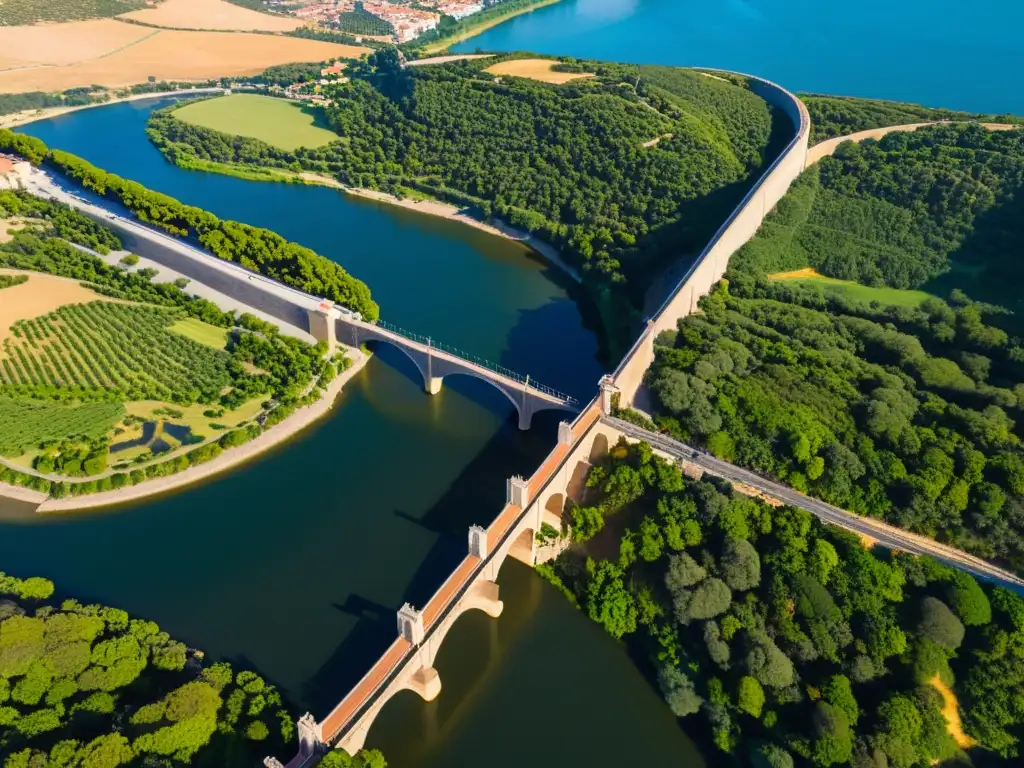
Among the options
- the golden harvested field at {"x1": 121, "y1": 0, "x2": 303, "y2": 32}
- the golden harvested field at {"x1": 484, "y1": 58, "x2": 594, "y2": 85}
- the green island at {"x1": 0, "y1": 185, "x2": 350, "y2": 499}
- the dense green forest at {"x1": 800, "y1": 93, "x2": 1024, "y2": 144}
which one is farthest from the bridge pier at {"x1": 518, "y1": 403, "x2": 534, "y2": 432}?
the golden harvested field at {"x1": 121, "y1": 0, "x2": 303, "y2": 32}

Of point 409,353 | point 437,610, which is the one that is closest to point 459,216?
point 409,353

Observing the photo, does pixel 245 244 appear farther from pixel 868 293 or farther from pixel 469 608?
pixel 868 293

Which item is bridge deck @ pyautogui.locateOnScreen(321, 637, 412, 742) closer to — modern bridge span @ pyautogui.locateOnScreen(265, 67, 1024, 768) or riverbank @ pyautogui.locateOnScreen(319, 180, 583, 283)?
modern bridge span @ pyautogui.locateOnScreen(265, 67, 1024, 768)

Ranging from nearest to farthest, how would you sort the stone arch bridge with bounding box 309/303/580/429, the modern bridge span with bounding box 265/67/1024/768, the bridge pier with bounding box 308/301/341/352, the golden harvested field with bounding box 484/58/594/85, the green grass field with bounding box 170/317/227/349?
the modern bridge span with bounding box 265/67/1024/768 → the stone arch bridge with bounding box 309/303/580/429 → the bridge pier with bounding box 308/301/341/352 → the green grass field with bounding box 170/317/227/349 → the golden harvested field with bounding box 484/58/594/85

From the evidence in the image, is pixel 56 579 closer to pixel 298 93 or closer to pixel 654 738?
pixel 654 738

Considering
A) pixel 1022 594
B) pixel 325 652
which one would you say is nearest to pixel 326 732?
pixel 325 652

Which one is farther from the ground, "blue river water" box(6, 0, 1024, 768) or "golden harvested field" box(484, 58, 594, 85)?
"golden harvested field" box(484, 58, 594, 85)
